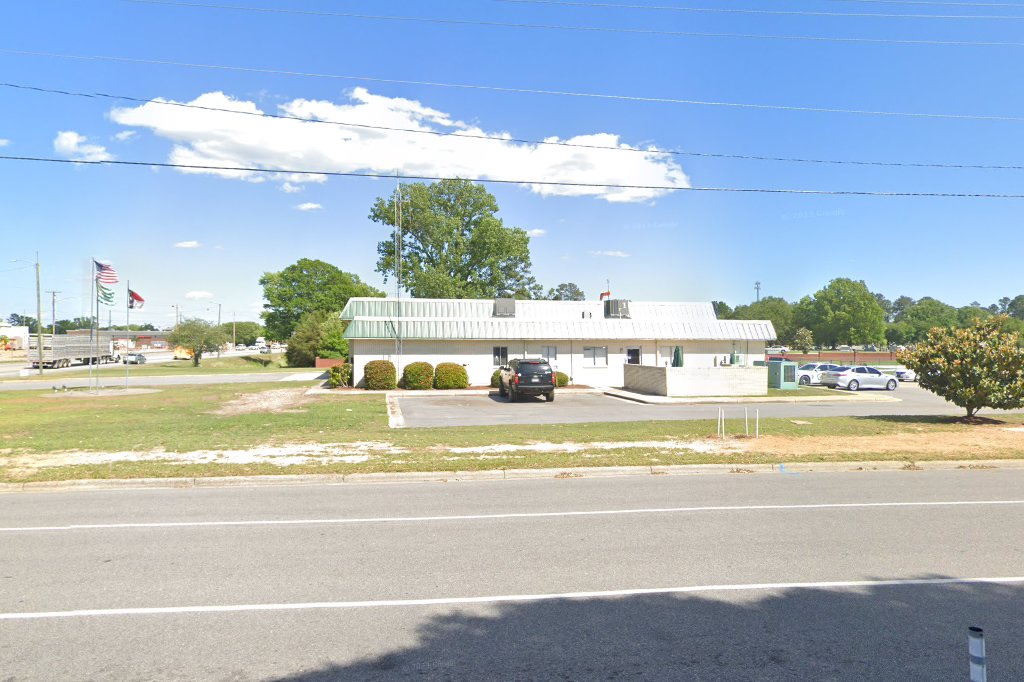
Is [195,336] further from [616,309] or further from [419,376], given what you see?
[616,309]

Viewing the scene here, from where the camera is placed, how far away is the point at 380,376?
32906 millimetres

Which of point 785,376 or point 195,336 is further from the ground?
point 195,336

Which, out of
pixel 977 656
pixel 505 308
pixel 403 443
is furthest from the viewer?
pixel 505 308

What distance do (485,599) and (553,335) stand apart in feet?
99.3

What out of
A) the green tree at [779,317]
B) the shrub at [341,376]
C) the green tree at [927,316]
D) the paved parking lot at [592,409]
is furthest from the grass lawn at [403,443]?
the green tree at [927,316]

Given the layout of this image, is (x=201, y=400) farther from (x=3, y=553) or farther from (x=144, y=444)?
(x=3, y=553)

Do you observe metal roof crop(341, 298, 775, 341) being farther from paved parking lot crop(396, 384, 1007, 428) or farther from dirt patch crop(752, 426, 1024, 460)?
dirt patch crop(752, 426, 1024, 460)

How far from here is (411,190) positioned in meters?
60.1

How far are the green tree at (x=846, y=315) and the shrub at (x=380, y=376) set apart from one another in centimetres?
8515

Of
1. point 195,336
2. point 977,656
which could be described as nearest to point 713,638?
point 977,656

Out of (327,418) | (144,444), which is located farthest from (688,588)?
(327,418)

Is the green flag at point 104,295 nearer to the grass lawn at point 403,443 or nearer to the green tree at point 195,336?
the grass lawn at point 403,443

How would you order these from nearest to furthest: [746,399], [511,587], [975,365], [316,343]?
[511,587]
[975,365]
[746,399]
[316,343]

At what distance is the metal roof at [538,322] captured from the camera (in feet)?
114
